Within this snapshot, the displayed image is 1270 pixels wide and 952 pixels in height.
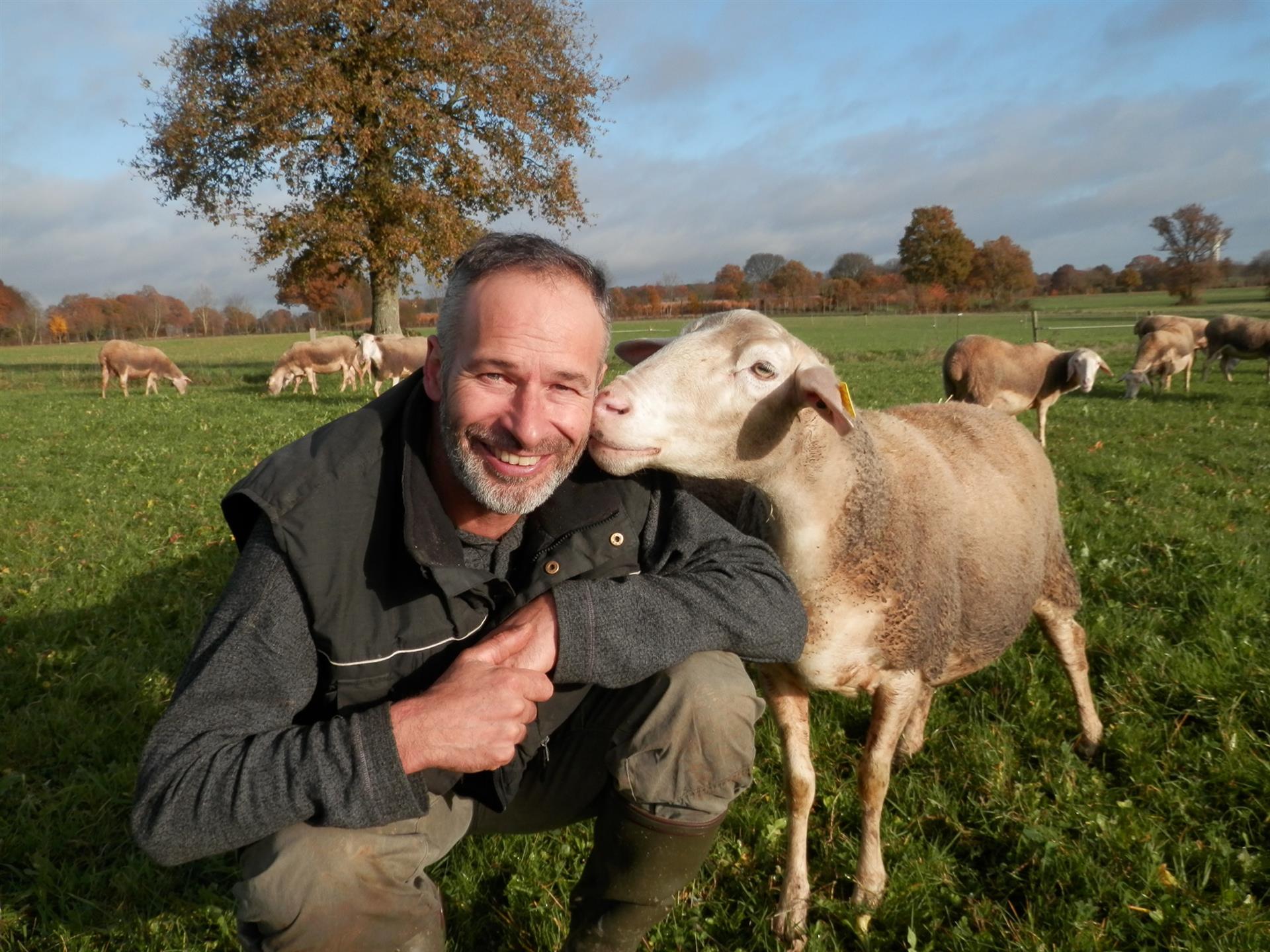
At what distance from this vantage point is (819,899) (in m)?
2.64

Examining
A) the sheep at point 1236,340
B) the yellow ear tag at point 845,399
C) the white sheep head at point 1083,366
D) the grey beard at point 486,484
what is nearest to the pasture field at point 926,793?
the grey beard at point 486,484

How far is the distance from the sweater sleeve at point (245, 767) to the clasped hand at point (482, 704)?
0.16 feet

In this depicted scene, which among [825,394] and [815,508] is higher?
[825,394]

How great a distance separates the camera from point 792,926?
257 cm

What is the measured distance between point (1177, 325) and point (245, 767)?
2295 centimetres

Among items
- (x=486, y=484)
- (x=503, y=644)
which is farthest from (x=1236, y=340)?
(x=503, y=644)

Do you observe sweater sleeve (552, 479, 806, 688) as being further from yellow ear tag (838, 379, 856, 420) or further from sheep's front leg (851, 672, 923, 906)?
sheep's front leg (851, 672, 923, 906)

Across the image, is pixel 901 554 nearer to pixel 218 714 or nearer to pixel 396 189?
pixel 218 714

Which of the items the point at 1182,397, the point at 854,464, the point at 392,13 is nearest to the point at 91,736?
the point at 854,464

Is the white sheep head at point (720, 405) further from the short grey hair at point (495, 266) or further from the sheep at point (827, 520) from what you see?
the short grey hair at point (495, 266)

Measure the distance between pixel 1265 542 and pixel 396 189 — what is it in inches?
831

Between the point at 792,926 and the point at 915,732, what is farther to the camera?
the point at 915,732

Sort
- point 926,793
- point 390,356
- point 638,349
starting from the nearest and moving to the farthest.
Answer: point 926,793, point 638,349, point 390,356

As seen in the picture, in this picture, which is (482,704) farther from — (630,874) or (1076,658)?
(1076,658)
